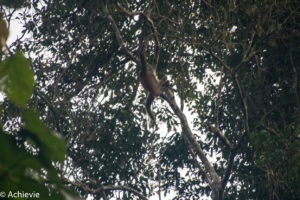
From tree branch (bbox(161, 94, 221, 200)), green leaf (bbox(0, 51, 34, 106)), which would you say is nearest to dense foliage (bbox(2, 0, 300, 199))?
tree branch (bbox(161, 94, 221, 200))

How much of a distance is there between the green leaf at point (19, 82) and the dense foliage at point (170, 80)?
5615 mm

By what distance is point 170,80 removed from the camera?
7465 millimetres

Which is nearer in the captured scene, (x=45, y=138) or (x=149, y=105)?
(x=45, y=138)

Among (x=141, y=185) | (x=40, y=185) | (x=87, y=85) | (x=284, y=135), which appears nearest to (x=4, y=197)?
(x=40, y=185)

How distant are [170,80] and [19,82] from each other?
22.8 ft

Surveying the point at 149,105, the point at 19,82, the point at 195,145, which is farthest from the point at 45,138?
the point at 195,145

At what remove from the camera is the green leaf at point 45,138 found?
0.51m

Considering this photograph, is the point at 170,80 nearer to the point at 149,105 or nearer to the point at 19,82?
the point at 149,105

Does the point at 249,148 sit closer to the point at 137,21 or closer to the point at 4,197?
the point at 137,21

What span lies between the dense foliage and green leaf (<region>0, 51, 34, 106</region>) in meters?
5.62

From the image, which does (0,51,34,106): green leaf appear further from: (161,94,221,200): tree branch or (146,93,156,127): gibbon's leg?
(161,94,221,200): tree branch

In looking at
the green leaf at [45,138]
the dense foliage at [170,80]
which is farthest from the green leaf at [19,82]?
the dense foliage at [170,80]

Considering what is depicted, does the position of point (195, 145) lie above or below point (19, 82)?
above

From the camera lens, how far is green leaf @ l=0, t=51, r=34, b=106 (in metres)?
0.55
